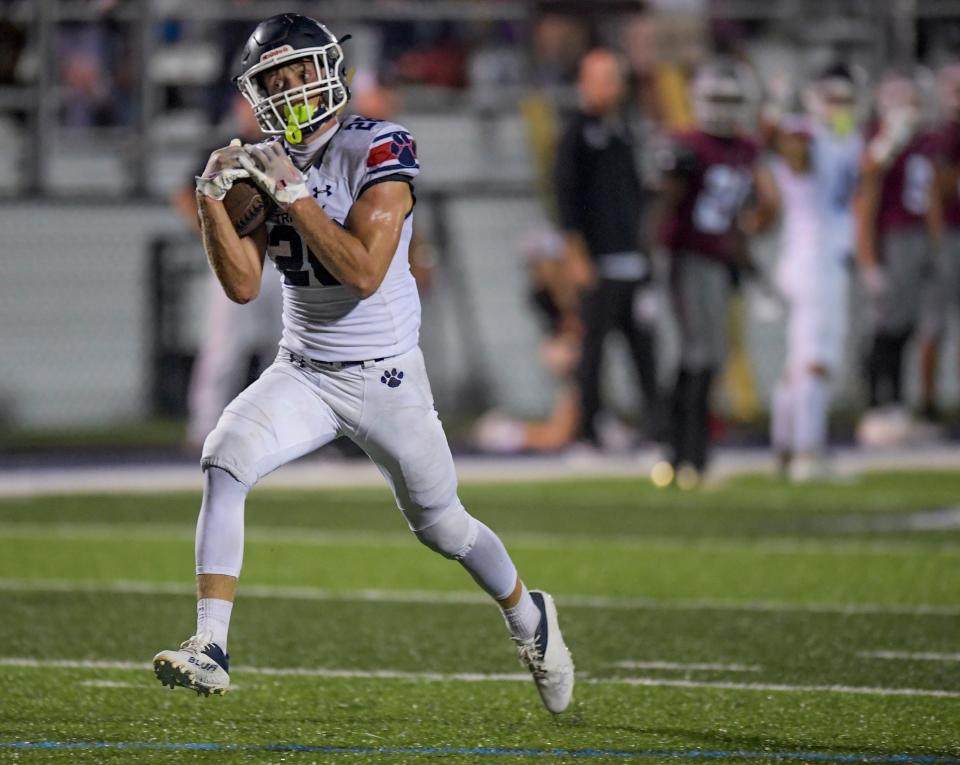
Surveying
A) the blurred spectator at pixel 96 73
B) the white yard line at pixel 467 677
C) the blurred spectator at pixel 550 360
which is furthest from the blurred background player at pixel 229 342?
the white yard line at pixel 467 677

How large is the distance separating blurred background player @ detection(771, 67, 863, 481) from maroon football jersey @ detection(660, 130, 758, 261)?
0.58 meters

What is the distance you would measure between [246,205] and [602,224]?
662cm

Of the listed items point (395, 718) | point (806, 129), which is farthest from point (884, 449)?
point (395, 718)

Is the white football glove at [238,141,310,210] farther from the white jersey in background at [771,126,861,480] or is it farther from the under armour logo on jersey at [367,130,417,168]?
the white jersey in background at [771,126,861,480]

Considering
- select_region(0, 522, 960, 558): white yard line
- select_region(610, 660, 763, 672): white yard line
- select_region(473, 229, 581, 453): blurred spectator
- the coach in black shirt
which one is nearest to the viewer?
select_region(610, 660, 763, 672): white yard line

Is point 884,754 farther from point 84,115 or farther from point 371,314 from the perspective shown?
point 84,115

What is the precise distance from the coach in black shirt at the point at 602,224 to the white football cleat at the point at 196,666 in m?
6.85

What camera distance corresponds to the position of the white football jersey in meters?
4.47

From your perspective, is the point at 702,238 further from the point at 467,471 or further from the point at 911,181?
the point at 911,181

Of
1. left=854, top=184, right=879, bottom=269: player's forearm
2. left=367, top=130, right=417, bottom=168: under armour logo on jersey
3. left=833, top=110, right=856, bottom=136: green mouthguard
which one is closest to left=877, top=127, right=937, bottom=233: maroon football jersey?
left=854, top=184, right=879, bottom=269: player's forearm

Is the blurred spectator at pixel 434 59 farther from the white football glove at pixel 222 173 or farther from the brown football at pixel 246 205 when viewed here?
the white football glove at pixel 222 173

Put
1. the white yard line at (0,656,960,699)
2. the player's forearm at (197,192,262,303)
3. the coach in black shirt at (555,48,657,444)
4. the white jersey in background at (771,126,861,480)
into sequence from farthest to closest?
the coach in black shirt at (555,48,657,444) → the white jersey in background at (771,126,861,480) → the white yard line at (0,656,960,699) → the player's forearm at (197,192,262,303)

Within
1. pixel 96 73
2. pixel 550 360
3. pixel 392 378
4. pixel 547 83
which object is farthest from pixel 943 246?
pixel 392 378

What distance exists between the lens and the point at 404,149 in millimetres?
4500
